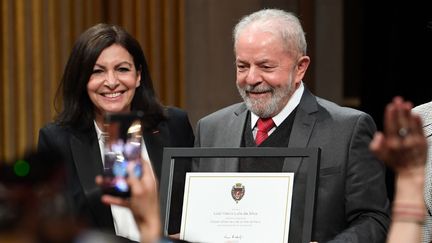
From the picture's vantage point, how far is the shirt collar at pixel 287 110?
2971 millimetres

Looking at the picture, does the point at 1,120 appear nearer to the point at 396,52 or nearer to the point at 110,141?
the point at 396,52

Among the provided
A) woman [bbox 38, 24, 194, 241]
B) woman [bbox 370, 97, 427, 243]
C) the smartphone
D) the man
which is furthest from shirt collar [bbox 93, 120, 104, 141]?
woman [bbox 370, 97, 427, 243]

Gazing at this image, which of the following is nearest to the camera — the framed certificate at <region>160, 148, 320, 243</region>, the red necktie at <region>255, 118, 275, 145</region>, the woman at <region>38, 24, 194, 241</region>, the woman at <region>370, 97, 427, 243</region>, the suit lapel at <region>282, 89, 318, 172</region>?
the woman at <region>370, 97, 427, 243</region>

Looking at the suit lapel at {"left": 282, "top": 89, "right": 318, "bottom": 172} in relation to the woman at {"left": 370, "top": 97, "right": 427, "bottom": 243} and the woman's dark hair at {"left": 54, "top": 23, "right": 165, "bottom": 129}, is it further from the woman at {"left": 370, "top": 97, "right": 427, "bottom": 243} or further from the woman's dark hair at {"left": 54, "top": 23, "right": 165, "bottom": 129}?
the woman at {"left": 370, "top": 97, "right": 427, "bottom": 243}

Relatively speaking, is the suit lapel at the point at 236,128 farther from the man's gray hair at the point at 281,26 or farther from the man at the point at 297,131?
the man's gray hair at the point at 281,26

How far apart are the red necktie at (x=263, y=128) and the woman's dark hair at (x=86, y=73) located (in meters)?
0.47

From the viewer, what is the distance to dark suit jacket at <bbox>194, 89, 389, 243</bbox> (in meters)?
2.71

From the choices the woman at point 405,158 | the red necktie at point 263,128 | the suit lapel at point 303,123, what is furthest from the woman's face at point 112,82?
the woman at point 405,158

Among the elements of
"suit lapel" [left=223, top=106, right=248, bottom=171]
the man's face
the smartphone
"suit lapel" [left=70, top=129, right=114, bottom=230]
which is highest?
the smartphone

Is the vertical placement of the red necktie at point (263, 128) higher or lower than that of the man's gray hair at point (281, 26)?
lower

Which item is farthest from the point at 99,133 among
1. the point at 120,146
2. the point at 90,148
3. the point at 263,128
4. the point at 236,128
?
the point at 120,146

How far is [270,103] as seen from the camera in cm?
293

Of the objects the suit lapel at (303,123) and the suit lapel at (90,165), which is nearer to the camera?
the suit lapel at (303,123)

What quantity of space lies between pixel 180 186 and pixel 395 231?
1294 mm
